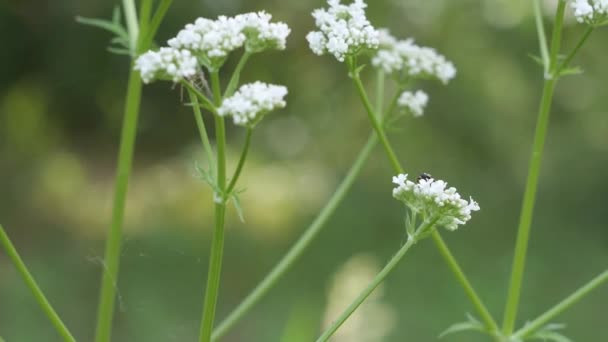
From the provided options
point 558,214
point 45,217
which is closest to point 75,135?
point 45,217

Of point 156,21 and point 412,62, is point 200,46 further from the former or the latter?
point 412,62

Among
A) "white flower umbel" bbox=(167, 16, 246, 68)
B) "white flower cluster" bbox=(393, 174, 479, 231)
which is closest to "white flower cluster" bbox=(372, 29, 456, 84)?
"white flower cluster" bbox=(393, 174, 479, 231)

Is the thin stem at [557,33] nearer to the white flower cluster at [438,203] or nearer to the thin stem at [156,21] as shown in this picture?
the white flower cluster at [438,203]

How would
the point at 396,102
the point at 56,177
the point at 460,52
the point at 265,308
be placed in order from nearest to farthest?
the point at 396,102
the point at 265,308
the point at 460,52
the point at 56,177

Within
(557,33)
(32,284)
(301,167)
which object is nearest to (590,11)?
(557,33)

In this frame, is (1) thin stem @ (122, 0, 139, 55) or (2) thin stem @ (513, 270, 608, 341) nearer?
(2) thin stem @ (513, 270, 608, 341)

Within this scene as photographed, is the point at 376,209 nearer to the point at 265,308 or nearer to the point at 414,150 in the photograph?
the point at 414,150

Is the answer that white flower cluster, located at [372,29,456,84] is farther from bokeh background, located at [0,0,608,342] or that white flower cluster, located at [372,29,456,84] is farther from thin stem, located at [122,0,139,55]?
bokeh background, located at [0,0,608,342]
